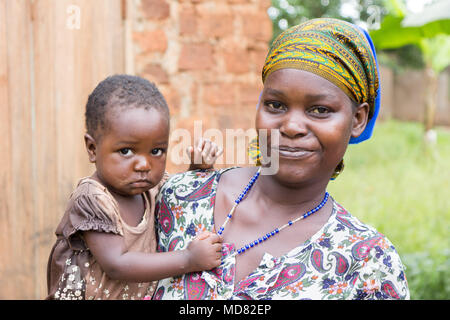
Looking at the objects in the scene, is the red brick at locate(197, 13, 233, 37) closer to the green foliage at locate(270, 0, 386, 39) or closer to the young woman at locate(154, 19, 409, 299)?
the young woman at locate(154, 19, 409, 299)

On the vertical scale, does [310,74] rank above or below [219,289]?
above

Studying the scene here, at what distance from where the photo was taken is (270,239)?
5.63ft

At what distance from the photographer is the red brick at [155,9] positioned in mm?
3482

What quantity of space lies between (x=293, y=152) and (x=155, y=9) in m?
2.25

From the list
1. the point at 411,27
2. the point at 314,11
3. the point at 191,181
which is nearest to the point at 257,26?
the point at 411,27

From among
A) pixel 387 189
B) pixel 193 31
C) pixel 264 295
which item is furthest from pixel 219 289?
pixel 387 189

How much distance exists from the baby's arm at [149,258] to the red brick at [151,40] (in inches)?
79.1

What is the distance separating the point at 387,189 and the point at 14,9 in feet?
19.8

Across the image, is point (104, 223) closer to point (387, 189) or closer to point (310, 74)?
point (310, 74)

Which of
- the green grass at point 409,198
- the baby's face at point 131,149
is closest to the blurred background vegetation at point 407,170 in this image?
the green grass at point 409,198

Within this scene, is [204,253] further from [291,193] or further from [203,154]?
[203,154]

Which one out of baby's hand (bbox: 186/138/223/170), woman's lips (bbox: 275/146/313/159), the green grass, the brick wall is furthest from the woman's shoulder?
the green grass

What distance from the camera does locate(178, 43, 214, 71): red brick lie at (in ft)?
11.9

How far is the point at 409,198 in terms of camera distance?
22.6ft
